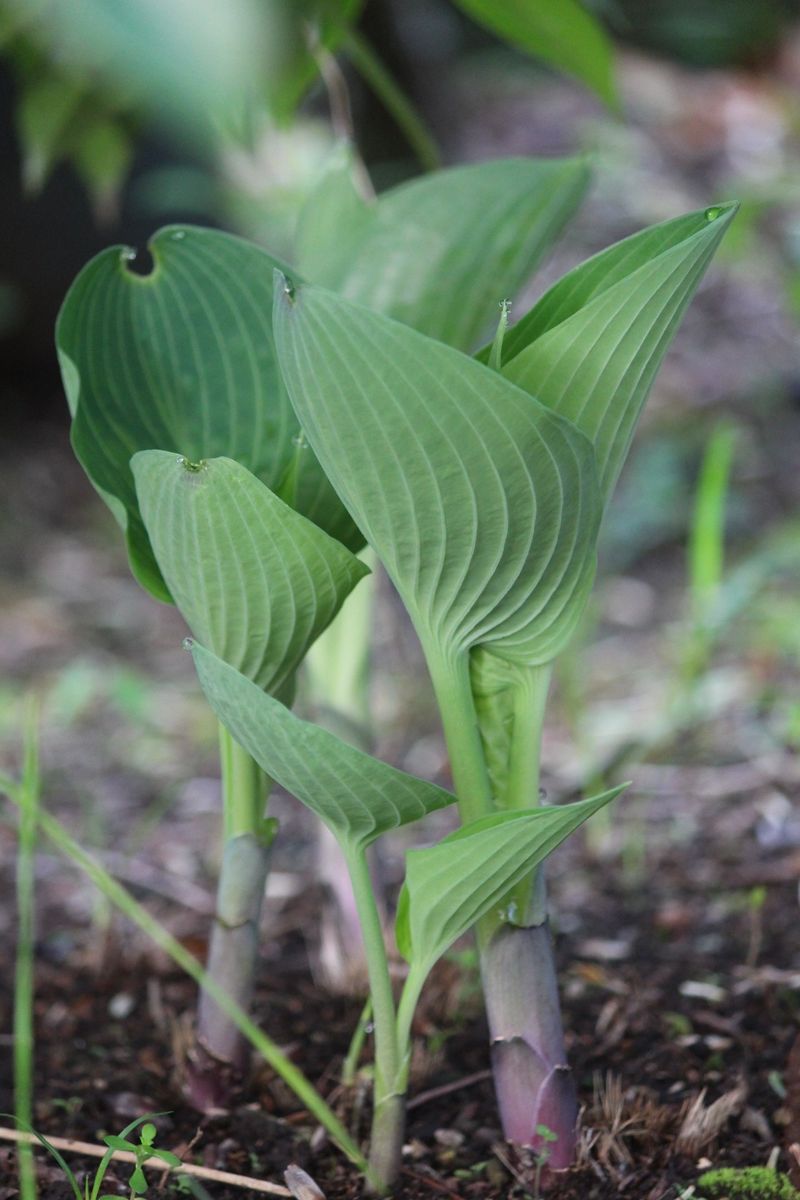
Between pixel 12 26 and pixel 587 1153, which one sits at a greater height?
pixel 12 26

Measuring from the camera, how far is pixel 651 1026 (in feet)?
2.66

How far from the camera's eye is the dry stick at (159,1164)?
2.06ft

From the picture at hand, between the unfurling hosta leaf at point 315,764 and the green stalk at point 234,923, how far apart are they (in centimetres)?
12

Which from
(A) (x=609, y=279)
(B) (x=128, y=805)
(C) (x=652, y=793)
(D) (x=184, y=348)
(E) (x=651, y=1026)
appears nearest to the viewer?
(A) (x=609, y=279)

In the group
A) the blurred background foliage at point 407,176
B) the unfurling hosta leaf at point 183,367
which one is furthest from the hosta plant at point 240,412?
the blurred background foliage at point 407,176

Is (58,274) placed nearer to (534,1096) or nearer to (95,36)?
(95,36)

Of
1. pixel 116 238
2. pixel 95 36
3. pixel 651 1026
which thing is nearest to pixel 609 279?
pixel 95 36

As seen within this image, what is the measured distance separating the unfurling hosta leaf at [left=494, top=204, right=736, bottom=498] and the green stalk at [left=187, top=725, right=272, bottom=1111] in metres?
0.28

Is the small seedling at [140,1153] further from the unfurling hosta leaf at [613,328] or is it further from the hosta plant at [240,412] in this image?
the unfurling hosta leaf at [613,328]

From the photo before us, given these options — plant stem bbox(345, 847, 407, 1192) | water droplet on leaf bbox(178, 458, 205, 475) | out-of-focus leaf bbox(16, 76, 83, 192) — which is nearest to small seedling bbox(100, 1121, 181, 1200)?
plant stem bbox(345, 847, 407, 1192)

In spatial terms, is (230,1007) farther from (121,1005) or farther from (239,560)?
(121,1005)

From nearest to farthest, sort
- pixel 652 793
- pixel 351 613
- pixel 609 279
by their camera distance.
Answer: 1. pixel 609 279
2. pixel 351 613
3. pixel 652 793

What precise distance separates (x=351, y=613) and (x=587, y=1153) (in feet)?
1.47

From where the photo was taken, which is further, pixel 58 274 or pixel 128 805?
pixel 58 274
